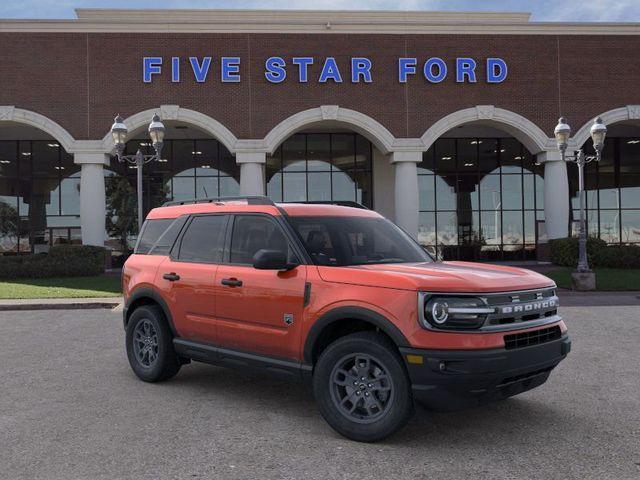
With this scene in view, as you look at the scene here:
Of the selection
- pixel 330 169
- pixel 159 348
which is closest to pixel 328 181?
pixel 330 169

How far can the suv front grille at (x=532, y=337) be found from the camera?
423cm

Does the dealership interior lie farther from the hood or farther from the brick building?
the hood

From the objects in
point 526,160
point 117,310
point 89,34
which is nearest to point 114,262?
point 89,34

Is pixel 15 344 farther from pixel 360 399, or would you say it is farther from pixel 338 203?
pixel 360 399

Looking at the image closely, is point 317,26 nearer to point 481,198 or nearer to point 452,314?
point 481,198

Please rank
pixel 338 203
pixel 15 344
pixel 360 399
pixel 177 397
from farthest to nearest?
pixel 15 344, pixel 338 203, pixel 177 397, pixel 360 399

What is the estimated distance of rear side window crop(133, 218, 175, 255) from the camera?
6.63m

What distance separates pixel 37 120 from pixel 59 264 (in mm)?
6654

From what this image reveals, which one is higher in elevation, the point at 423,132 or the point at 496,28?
the point at 496,28

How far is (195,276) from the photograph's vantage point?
576 centimetres

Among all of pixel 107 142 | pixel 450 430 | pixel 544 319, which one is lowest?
pixel 450 430

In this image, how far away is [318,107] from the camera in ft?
79.0

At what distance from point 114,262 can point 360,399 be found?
26099 millimetres

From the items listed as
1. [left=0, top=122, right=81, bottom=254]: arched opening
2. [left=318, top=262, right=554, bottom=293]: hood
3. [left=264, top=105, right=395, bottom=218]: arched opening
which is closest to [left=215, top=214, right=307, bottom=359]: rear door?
[left=318, top=262, right=554, bottom=293]: hood
